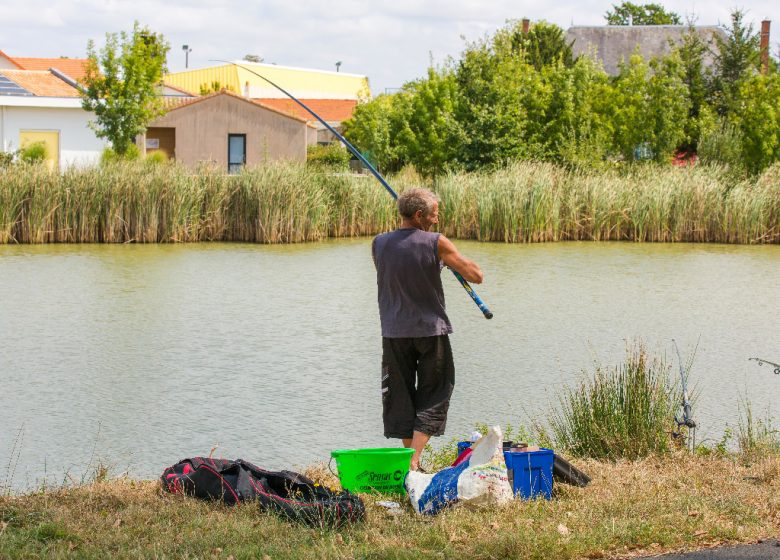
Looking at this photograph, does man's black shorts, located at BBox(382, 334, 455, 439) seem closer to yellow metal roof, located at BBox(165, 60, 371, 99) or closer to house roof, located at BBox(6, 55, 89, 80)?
house roof, located at BBox(6, 55, 89, 80)

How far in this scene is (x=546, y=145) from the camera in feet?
91.7

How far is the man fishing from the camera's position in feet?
17.3

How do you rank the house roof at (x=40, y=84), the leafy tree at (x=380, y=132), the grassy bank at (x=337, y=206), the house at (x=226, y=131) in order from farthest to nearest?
the leafy tree at (x=380, y=132), the house at (x=226, y=131), the house roof at (x=40, y=84), the grassy bank at (x=337, y=206)

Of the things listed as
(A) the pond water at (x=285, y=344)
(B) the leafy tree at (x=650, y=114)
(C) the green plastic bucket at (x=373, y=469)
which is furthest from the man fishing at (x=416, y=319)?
(B) the leafy tree at (x=650, y=114)

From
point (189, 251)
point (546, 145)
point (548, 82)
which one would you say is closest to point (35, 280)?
point (189, 251)

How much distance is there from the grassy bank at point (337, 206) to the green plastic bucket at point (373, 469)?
49.5ft

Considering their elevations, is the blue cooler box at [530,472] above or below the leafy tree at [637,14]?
below

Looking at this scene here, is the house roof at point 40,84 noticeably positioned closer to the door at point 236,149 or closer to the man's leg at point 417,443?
the door at point 236,149

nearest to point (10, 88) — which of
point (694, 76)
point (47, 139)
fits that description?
point (47, 139)

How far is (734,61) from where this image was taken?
36.9m

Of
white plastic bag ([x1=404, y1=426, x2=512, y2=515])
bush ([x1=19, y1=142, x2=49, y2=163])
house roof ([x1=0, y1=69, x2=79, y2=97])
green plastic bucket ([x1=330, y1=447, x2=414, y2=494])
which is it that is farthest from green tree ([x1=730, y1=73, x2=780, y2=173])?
white plastic bag ([x1=404, y1=426, x2=512, y2=515])

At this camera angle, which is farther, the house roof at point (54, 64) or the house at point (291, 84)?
the house at point (291, 84)

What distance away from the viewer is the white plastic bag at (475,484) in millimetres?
4527

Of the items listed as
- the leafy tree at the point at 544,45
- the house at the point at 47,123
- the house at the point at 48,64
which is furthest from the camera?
the house at the point at 48,64
